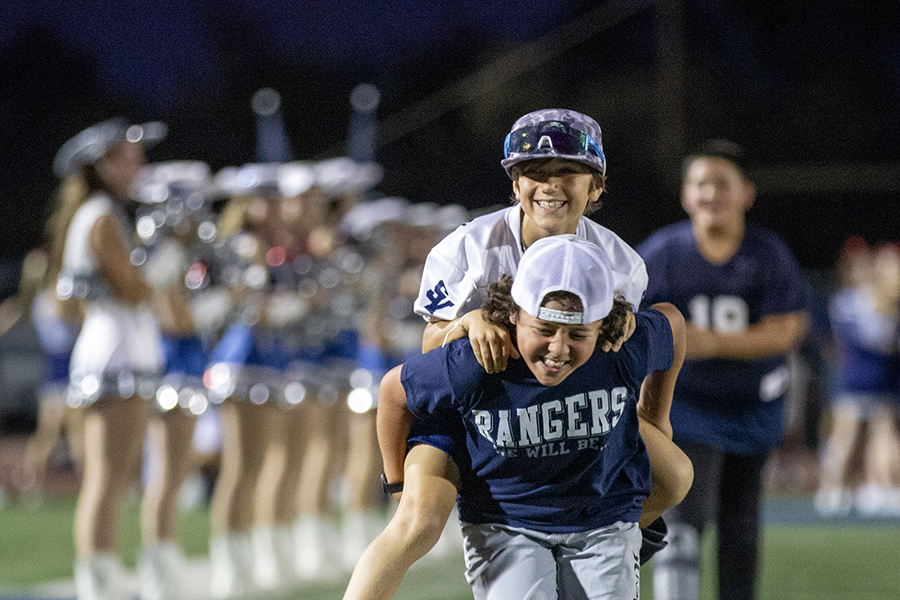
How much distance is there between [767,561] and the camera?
770 centimetres

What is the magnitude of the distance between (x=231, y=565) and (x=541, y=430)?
3.63 metres

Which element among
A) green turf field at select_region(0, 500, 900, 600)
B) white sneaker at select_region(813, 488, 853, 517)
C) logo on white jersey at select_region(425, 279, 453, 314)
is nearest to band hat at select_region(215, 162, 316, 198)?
green turf field at select_region(0, 500, 900, 600)

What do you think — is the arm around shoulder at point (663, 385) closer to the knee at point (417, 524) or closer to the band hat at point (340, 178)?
the knee at point (417, 524)

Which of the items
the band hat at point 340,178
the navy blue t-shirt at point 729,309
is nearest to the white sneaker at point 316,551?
the band hat at point 340,178

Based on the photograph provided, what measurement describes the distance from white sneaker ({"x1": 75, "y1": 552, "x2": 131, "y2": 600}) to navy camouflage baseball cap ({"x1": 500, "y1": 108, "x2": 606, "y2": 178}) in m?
2.87

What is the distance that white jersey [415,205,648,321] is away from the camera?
3.07 meters

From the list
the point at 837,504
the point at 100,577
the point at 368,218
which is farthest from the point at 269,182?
the point at 837,504

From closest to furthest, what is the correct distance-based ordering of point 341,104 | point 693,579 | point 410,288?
A: point 693,579 → point 410,288 → point 341,104

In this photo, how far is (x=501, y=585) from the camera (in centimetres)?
303

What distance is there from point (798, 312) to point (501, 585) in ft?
6.84

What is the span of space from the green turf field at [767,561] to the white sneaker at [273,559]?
0.55 ft

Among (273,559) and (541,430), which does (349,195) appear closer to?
(273,559)

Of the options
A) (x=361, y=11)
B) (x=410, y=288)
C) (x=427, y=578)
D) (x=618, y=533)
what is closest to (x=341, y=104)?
(x=361, y=11)

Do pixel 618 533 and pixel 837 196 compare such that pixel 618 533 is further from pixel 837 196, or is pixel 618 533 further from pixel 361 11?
pixel 361 11
